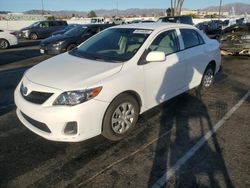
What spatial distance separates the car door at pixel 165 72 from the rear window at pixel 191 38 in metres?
0.30

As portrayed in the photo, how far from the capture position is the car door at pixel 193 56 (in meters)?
5.27

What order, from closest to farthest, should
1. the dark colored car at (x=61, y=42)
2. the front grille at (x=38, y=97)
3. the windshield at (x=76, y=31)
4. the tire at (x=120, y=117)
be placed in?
the front grille at (x=38, y=97)
the tire at (x=120, y=117)
the dark colored car at (x=61, y=42)
the windshield at (x=76, y=31)

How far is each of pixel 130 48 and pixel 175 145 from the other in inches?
68.8

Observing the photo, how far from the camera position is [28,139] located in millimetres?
4102

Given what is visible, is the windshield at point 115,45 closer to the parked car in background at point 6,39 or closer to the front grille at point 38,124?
the front grille at point 38,124

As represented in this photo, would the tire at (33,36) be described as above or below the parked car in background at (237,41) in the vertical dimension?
below

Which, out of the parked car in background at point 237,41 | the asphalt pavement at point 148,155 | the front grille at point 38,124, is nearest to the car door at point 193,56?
the asphalt pavement at point 148,155

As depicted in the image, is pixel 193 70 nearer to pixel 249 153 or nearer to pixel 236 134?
pixel 236 134

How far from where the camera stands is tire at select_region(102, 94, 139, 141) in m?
3.75

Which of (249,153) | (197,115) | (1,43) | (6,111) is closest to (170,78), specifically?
(197,115)

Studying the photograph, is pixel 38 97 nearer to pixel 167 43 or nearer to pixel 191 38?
pixel 167 43

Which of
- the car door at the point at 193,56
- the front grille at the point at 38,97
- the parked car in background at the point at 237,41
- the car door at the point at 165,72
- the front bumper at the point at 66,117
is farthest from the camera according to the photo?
the parked car in background at the point at 237,41

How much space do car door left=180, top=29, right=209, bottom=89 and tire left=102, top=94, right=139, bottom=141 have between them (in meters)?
1.67

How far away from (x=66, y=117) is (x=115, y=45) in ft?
6.29
